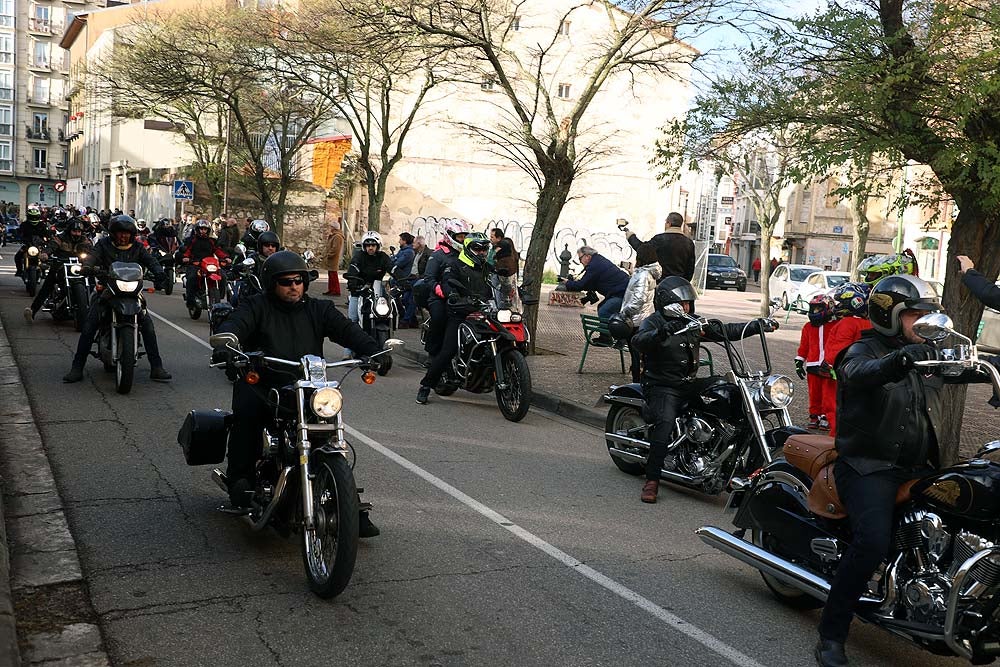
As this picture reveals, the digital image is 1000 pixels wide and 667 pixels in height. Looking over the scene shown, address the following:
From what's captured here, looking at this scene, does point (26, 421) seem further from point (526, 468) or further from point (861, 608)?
point (861, 608)

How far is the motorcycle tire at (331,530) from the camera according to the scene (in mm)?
4734

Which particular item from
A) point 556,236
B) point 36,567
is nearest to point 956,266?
point 36,567

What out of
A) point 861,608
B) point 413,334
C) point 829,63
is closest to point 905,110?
point 829,63

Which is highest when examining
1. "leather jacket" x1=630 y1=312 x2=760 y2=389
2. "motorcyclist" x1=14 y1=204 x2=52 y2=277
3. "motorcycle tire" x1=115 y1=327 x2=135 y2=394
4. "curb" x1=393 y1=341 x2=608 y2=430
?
"motorcyclist" x1=14 y1=204 x2=52 y2=277

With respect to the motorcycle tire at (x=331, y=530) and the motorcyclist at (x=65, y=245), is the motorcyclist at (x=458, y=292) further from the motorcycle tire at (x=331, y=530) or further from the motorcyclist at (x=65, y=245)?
the motorcyclist at (x=65, y=245)

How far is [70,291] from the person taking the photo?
14211mm

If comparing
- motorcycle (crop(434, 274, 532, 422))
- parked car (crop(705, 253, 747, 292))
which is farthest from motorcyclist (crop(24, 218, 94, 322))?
parked car (crop(705, 253, 747, 292))

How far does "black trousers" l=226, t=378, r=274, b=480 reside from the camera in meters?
5.66

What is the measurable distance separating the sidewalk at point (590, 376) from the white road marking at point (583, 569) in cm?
331

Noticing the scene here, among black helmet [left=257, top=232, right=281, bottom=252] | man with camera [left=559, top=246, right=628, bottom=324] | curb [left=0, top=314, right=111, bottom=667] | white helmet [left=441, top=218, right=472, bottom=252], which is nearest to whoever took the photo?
curb [left=0, top=314, right=111, bottom=667]

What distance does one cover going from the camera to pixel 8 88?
303ft

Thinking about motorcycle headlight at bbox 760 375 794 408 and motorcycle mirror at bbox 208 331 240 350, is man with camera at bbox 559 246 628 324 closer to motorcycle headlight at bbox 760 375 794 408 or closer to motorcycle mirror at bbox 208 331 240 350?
motorcycle headlight at bbox 760 375 794 408

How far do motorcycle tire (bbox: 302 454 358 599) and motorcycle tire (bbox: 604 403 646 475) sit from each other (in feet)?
11.5

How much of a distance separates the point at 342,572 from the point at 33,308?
12.8 metres
